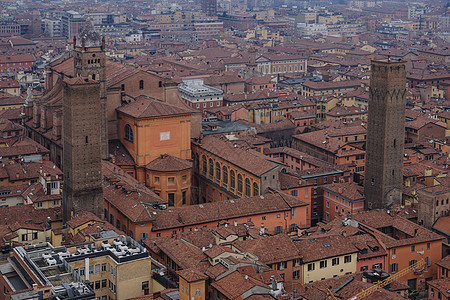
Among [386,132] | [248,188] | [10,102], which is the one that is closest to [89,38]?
[248,188]

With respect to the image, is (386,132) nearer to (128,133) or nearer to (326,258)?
(326,258)

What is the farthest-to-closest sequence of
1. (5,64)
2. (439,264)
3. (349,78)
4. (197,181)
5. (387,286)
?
(5,64)
(349,78)
(197,181)
(439,264)
(387,286)

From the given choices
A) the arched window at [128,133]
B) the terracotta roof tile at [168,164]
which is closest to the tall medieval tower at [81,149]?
the terracotta roof tile at [168,164]

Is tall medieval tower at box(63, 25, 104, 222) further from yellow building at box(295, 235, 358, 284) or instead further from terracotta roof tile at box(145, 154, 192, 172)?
yellow building at box(295, 235, 358, 284)

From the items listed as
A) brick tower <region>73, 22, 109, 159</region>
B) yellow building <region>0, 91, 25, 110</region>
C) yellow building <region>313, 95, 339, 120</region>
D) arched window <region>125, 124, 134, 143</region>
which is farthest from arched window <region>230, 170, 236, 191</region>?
yellow building <region>0, 91, 25, 110</region>

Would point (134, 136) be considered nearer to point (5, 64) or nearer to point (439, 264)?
point (439, 264)

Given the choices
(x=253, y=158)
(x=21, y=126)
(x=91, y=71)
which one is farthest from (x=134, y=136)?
(x=21, y=126)

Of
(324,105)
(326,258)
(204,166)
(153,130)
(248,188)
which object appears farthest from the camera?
(324,105)
